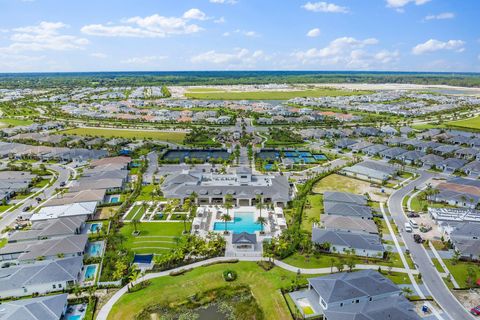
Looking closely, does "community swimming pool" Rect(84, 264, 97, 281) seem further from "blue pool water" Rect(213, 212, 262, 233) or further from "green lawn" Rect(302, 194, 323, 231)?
"green lawn" Rect(302, 194, 323, 231)

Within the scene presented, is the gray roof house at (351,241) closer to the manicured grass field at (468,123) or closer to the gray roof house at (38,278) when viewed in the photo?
the gray roof house at (38,278)

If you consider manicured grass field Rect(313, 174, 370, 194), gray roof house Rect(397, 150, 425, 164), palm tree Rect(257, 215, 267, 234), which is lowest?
palm tree Rect(257, 215, 267, 234)

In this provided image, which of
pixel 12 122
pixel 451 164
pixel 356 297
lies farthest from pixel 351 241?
pixel 12 122

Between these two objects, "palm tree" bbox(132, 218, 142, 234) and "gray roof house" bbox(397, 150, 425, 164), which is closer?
"palm tree" bbox(132, 218, 142, 234)

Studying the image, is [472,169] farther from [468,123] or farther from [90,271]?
[90,271]

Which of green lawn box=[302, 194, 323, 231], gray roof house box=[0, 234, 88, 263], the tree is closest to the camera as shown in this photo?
the tree

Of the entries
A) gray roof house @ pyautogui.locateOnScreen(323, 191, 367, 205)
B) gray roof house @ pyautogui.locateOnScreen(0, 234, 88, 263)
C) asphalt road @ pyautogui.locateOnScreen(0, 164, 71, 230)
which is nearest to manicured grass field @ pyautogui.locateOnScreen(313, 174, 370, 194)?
gray roof house @ pyautogui.locateOnScreen(323, 191, 367, 205)
